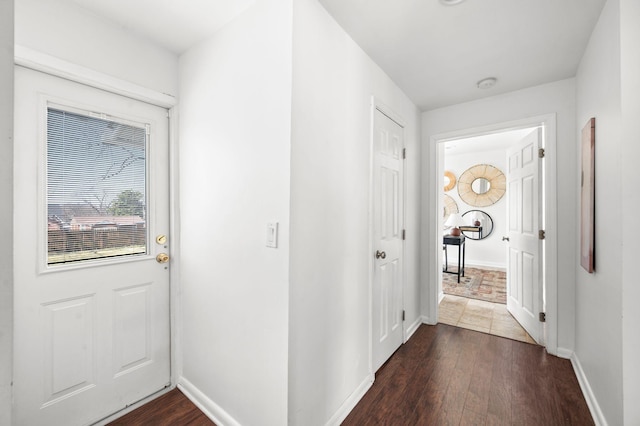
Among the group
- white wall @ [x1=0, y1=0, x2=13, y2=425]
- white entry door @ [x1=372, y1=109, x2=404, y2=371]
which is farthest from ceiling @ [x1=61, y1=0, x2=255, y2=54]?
white wall @ [x1=0, y1=0, x2=13, y2=425]

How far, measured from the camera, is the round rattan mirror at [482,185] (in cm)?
564

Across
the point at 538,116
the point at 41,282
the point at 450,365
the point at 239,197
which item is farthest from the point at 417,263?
the point at 41,282

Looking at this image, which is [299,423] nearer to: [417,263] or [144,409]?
[144,409]

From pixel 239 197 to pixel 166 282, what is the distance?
3.17 ft

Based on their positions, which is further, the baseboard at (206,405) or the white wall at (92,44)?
the baseboard at (206,405)

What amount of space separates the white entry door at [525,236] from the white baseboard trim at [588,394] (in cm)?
41

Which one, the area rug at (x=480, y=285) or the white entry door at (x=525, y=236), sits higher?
the white entry door at (x=525, y=236)

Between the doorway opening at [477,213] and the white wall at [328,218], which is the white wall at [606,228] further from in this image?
the doorway opening at [477,213]

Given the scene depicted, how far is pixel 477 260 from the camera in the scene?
235 inches

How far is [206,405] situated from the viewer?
5.64 feet

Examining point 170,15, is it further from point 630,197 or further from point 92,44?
point 630,197

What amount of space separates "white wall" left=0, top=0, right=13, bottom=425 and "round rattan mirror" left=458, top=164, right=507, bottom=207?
6.69 meters

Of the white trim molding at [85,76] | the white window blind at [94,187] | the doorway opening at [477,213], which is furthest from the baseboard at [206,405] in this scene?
the doorway opening at [477,213]

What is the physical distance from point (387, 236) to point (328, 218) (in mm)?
927
